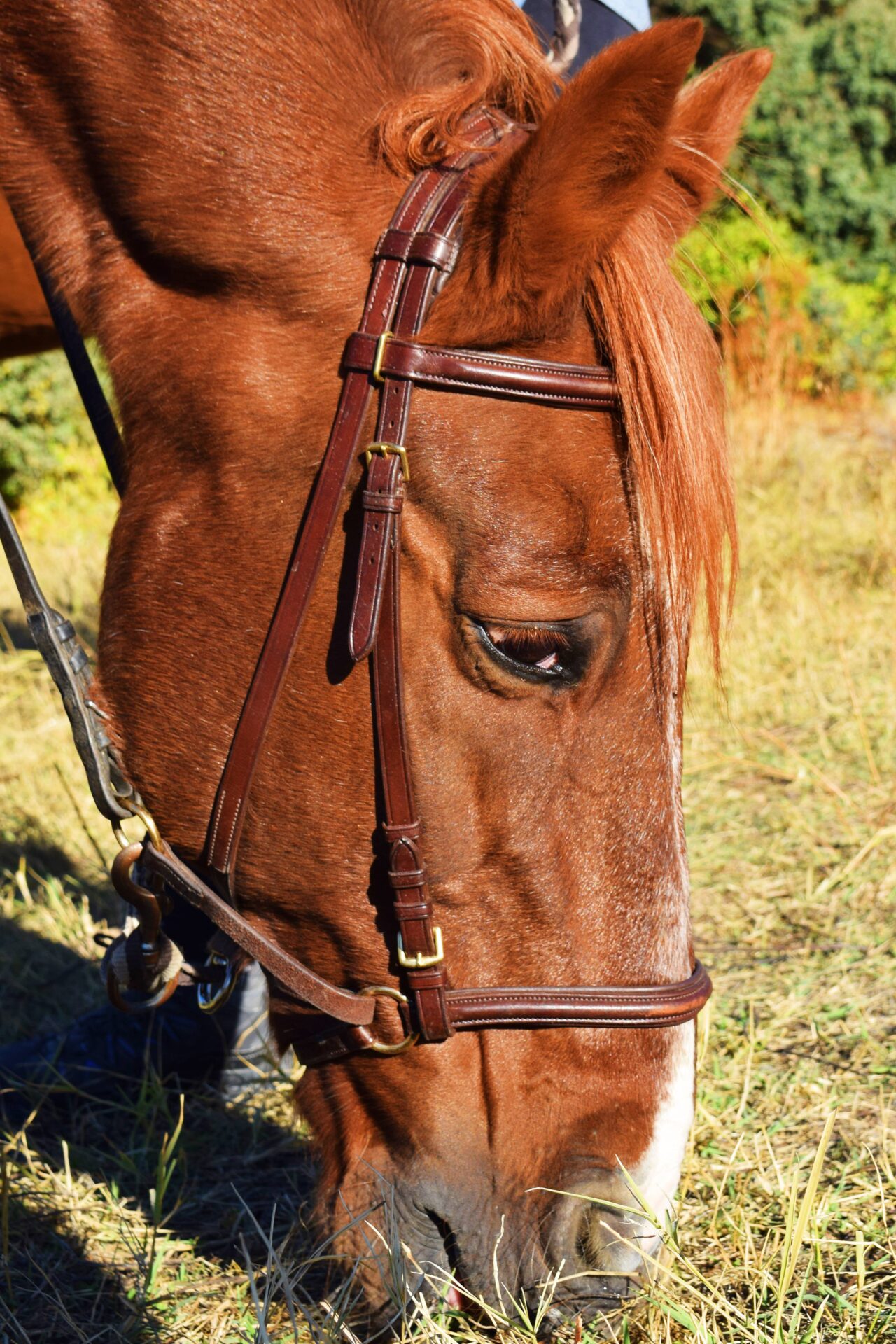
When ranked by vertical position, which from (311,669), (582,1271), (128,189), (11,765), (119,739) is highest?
(128,189)

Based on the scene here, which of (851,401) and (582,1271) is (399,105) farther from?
(851,401)

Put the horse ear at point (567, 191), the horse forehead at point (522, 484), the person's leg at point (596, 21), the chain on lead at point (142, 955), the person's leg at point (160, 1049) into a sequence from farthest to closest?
the person's leg at point (160, 1049)
the person's leg at point (596, 21)
the chain on lead at point (142, 955)
the horse forehead at point (522, 484)
the horse ear at point (567, 191)

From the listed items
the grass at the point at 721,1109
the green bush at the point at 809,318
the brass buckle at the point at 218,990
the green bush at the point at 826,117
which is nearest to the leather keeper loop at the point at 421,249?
the brass buckle at the point at 218,990

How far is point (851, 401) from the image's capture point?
6.74 m

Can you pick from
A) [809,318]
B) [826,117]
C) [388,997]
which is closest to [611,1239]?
[388,997]

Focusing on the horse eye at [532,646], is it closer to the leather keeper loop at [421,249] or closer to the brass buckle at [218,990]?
the leather keeper loop at [421,249]

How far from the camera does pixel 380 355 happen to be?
1.28 m

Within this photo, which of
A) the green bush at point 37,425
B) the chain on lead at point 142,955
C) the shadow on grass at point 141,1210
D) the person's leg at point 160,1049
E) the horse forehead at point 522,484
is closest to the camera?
the horse forehead at point 522,484

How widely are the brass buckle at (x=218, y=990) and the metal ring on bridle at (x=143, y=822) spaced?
21 cm

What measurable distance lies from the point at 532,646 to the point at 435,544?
0.55 feet

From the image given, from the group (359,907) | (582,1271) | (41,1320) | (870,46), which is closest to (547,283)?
(359,907)

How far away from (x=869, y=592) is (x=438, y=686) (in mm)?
3860

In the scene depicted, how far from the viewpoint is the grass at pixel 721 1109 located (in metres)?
1.55

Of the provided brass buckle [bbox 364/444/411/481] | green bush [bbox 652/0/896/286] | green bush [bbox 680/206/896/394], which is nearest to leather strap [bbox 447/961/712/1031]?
brass buckle [bbox 364/444/411/481]
